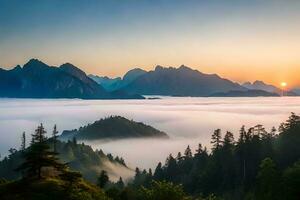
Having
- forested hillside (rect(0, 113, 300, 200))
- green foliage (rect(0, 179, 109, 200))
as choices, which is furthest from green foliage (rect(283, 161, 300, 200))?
green foliage (rect(0, 179, 109, 200))

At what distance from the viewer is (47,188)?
265 ft

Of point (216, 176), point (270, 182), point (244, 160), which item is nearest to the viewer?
point (270, 182)

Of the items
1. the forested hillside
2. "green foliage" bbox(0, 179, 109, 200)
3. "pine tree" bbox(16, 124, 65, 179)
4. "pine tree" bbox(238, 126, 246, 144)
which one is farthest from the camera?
"pine tree" bbox(238, 126, 246, 144)

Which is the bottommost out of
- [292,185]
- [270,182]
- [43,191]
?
[270,182]

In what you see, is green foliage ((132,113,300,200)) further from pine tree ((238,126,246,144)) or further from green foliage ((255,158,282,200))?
green foliage ((255,158,282,200))

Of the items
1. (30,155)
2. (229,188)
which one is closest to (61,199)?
(30,155)

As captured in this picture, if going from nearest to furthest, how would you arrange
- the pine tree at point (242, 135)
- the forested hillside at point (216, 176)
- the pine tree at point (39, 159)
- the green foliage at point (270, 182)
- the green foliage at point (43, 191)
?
the green foliage at point (43, 191) → the forested hillside at point (216, 176) → the pine tree at point (39, 159) → the green foliage at point (270, 182) → the pine tree at point (242, 135)

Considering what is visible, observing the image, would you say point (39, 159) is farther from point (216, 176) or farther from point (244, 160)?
point (216, 176)

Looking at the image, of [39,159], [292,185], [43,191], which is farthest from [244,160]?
Result: [43,191]

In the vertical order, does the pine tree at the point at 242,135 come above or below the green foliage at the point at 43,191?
above

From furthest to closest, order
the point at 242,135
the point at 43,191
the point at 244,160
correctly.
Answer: the point at 242,135, the point at 244,160, the point at 43,191

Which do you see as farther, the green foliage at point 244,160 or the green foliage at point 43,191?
the green foliage at point 244,160

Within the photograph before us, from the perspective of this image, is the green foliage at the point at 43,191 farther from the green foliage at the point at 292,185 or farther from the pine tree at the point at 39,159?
the green foliage at the point at 292,185

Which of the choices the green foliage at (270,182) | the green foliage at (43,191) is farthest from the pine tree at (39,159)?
the green foliage at (270,182)
